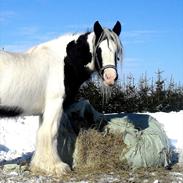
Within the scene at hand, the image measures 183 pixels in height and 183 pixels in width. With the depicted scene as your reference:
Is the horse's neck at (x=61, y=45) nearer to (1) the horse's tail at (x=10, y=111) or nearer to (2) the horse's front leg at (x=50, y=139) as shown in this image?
(2) the horse's front leg at (x=50, y=139)

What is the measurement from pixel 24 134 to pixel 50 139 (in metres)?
4.08

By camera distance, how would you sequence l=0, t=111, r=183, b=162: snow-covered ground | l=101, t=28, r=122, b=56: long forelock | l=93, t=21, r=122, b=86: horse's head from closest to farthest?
l=93, t=21, r=122, b=86: horse's head
l=101, t=28, r=122, b=56: long forelock
l=0, t=111, r=183, b=162: snow-covered ground

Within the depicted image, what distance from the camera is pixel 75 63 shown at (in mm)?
6699

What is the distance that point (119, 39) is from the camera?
6.58 meters

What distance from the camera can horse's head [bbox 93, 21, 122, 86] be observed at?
6.29 meters

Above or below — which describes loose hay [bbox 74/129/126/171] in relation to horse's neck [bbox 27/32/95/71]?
below

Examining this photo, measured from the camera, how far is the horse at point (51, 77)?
6332mm

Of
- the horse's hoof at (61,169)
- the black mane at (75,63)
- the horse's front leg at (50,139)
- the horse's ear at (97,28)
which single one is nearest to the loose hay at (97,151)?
the horse's hoof at (61,169)

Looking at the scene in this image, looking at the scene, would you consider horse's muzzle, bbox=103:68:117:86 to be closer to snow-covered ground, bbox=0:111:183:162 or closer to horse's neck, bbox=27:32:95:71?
horse's neck, bbox=27:32:95:71

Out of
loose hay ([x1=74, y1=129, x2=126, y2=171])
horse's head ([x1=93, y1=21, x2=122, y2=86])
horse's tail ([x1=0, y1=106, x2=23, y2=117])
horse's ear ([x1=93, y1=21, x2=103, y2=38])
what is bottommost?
loose hay ([x1=74, y1=129, x2=126, y2=171])

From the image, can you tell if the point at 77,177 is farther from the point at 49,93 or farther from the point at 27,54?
the point at 27,54

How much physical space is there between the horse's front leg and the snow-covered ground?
5.26ft

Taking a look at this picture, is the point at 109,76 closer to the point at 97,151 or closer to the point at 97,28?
the point at 97,28

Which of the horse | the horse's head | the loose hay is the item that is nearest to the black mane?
the horse
